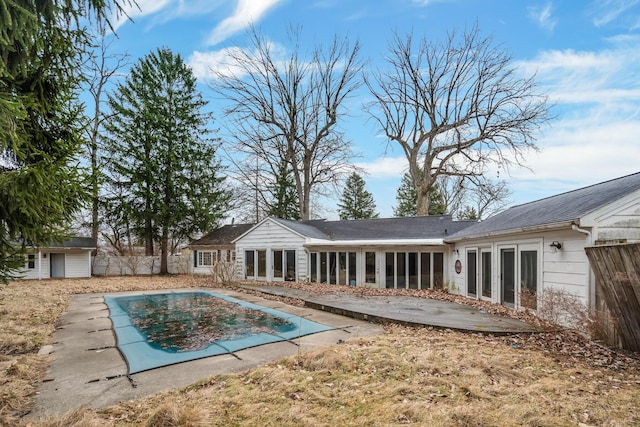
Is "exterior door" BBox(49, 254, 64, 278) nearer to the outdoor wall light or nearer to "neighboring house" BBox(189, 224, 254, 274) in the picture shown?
"neighboring house" BBox(189, 224, 254, 274)

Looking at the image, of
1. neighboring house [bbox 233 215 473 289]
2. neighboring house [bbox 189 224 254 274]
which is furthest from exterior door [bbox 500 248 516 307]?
neighboring house [bbox 189 224 254 274]

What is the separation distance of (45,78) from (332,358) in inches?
224

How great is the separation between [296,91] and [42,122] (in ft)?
70.3

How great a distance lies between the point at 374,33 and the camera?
21797mm

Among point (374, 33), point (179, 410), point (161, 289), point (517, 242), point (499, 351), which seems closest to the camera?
point (179, 410)

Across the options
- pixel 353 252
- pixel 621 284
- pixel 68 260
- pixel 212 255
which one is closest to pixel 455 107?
pixel 353 252

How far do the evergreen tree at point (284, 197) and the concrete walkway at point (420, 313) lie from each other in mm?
18563

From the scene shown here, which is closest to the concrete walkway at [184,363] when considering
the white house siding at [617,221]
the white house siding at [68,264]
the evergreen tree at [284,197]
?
the white house siding at [617,221]

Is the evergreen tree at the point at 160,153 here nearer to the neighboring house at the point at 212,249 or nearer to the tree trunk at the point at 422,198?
the neighboring house at the point at 212,249

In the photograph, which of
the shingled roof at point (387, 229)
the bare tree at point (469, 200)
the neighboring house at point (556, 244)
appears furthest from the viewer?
the bare tree at point (469, 200)

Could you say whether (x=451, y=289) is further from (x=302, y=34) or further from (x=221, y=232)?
(x=302, y=34)

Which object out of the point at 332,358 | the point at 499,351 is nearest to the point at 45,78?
the point at 332,358

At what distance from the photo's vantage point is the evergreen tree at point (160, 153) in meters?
23.4

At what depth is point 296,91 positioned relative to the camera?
25.3 meters
